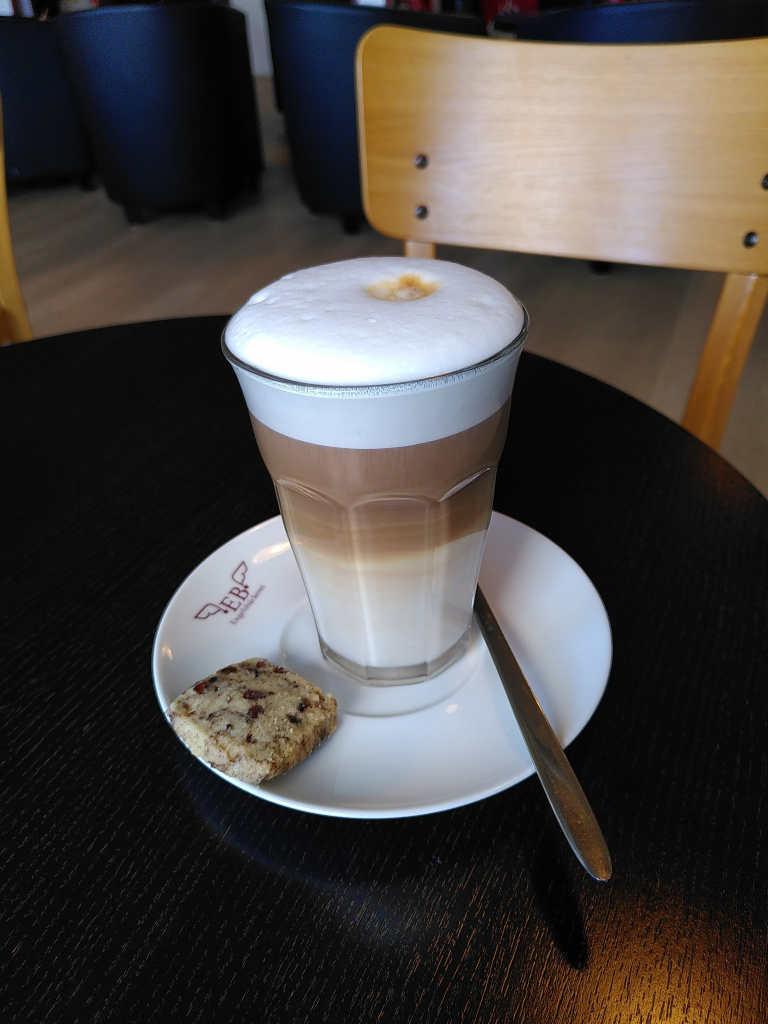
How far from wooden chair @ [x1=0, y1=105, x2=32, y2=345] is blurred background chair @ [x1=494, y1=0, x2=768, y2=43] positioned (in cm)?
183

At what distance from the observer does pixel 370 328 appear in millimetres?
295

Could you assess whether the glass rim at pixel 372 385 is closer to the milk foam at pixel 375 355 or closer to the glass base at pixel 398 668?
the milk foam at pixel 375 355

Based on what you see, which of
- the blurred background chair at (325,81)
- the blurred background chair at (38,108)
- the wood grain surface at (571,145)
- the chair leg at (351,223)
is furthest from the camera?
the blurred background chair at (38,108)

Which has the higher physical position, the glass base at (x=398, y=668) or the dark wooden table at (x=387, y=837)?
the dark wooden table at (x=387, y=837)

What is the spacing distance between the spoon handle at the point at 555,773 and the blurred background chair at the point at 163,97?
10.1ft

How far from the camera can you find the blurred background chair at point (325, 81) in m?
2.34

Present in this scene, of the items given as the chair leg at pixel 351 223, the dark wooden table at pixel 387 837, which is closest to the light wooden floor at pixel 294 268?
the chair leg at pixel 351 223

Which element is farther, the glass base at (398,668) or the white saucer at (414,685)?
the glass base at (398,668)

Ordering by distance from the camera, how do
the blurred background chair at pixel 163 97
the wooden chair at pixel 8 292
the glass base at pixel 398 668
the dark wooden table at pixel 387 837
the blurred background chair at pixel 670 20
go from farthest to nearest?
the blurred background chair at pixel 163 97 < the blurred background chair at pixel 670 20 < the wooden chair at pixel 8 292 < the glass base at pixel 398 668 < the dark wooden table at pixel 387 837

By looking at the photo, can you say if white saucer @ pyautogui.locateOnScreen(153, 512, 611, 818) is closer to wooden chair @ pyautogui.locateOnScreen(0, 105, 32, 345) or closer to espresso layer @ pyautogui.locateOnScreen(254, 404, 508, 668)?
espresso layer @ pyautogui.locateOnScreen(254, 404, 508, 668)

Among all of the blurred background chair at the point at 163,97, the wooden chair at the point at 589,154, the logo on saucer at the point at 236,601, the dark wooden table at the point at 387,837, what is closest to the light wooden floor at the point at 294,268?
the blurred background chair at the point at 163,97

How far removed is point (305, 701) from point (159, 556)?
0.61ft

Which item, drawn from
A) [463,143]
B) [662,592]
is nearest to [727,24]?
[463,143]

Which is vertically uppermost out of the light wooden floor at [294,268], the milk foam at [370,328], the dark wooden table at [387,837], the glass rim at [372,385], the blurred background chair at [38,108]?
the milk foam at [370,328]
